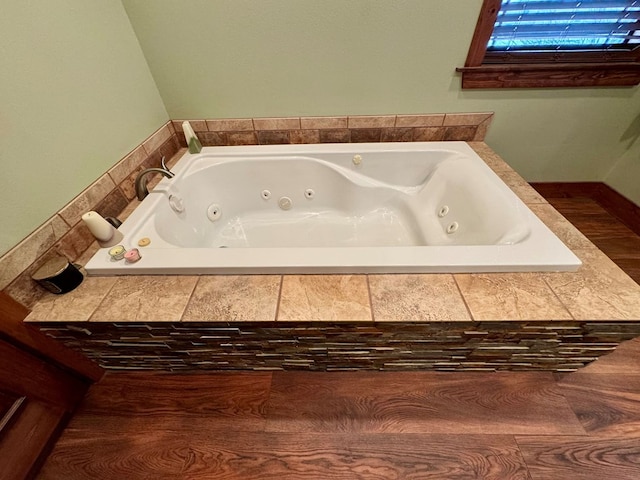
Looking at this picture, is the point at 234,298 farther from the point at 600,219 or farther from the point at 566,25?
the point at 600,219

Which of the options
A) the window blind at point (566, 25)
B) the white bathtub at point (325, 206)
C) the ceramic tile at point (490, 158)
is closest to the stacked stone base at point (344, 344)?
the white bathtub at point (325, 206)

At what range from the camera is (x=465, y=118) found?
Answer: 1.42 meters

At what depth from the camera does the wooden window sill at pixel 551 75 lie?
1.26 meters

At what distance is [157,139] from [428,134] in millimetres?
1477

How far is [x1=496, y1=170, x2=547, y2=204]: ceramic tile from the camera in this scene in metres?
1.05

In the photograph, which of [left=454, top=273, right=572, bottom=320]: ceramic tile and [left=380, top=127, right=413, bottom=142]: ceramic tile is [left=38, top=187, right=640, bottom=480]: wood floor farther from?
[left=380, top=127, right=413, bottom=142]: ceramic tile

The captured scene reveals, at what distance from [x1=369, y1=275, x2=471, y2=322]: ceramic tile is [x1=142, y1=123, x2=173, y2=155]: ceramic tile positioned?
1.26 metres

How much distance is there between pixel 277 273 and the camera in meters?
0.85

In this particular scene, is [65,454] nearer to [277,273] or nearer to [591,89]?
[277,273]

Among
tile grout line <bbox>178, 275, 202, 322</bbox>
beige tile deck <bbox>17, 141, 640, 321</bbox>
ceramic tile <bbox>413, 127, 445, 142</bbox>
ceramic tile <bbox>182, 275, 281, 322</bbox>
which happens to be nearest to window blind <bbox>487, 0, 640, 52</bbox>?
ceramic tile <bbox>413, 127, 445, 142</bbox>

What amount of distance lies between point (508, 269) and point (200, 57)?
1.61m

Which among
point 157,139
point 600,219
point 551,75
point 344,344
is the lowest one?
point 344,344

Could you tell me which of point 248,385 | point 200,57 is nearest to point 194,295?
point 248,385

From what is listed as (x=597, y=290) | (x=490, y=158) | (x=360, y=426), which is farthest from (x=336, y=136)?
(x=360, y=426)
